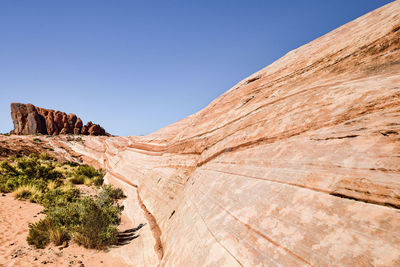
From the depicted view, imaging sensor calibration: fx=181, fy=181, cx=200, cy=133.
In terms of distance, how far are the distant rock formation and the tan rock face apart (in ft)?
178

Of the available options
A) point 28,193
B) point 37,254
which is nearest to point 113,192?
point 28,193

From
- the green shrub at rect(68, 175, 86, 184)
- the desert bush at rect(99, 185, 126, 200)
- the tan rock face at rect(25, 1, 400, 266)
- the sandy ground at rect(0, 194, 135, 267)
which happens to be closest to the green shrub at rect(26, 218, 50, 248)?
the sandy ground at rect(0, 194, 135, 267)

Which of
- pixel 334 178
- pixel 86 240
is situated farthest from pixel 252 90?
pixel 86 240

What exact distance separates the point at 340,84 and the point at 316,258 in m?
2.96

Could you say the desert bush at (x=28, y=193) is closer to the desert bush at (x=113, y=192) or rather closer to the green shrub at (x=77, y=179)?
the desert bush at (x=113, y=192)

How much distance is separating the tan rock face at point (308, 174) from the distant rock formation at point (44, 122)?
178ft

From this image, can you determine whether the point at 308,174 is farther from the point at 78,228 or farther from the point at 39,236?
the point at 39,236

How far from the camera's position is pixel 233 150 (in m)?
4.34

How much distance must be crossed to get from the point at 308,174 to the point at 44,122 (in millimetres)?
61923

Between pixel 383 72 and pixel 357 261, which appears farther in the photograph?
pixel 383 72

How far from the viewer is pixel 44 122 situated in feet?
156

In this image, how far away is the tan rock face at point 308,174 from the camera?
158 cm

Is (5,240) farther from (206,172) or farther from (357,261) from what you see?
(357,261)

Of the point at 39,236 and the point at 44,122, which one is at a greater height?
the point at 44,122
